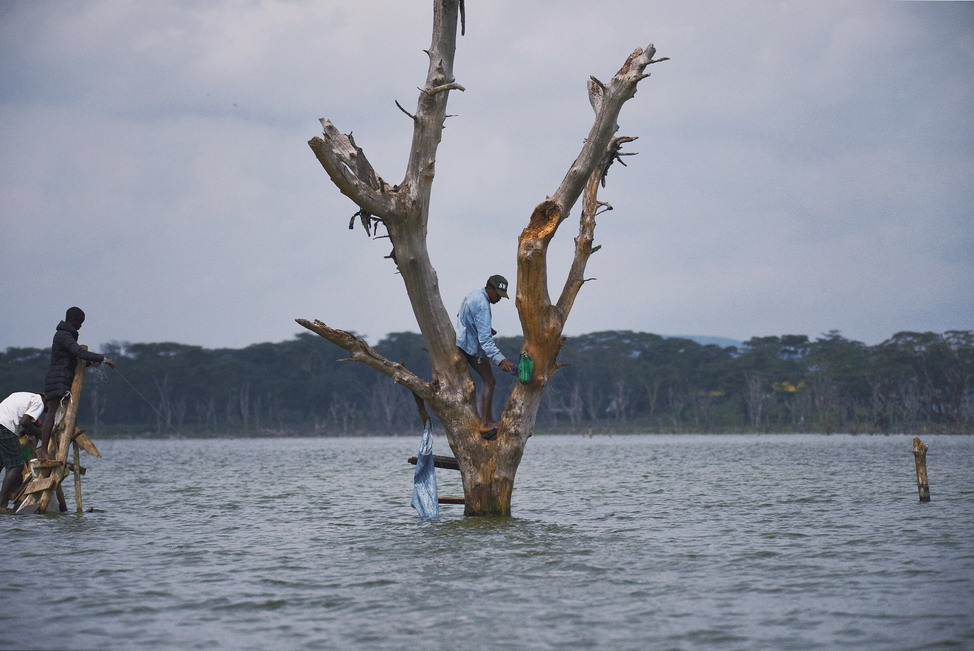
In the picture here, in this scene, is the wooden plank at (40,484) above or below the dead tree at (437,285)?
below

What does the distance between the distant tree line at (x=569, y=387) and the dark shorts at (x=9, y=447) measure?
89.9m

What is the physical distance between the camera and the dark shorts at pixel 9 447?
14578 millimetres

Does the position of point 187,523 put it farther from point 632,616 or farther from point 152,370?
point 152,370

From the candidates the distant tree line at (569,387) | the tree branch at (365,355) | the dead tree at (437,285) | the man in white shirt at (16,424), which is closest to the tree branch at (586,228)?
the dead tree at (437,285)

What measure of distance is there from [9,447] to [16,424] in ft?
1.09

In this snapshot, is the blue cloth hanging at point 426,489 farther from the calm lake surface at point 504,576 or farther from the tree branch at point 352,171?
the tree branch at point 352,171

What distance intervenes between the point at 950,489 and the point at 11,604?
17.8 m

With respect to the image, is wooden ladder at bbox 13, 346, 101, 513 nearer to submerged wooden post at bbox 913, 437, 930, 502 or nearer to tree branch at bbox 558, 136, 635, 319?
tree branch at bbox 558, 136, 635, 319

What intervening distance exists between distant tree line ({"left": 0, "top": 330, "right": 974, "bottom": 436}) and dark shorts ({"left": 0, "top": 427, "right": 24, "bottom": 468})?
8995cm

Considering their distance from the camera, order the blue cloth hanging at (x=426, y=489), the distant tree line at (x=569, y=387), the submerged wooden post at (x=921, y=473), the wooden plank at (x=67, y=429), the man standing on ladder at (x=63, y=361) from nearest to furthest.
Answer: the blue cloth hanging at (x=426, y=489) → the man standing on ladder at (x=63, y=361) → the wooden plank at (x=67, y=429) → the submerged wooden post at (x=921, y=473) → the distant tree line at (x=569, y=387)

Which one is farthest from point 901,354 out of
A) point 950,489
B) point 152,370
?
point 950,489

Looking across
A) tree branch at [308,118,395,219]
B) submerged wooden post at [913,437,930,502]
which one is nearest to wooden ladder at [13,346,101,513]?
tree branch at [308,118,395,219]

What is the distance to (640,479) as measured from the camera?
27344 mm

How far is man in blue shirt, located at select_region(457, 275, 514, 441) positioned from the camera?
522 inches
